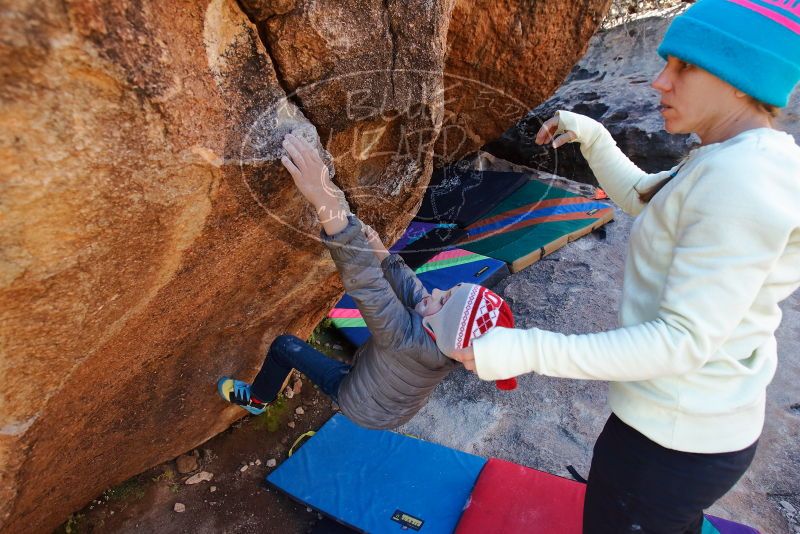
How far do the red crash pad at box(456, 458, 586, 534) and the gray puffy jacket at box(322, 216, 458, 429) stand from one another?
2.20 ft

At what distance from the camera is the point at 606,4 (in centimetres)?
388

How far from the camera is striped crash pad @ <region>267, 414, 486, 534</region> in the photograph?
2643 millimetres

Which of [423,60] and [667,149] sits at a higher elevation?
[423,60]

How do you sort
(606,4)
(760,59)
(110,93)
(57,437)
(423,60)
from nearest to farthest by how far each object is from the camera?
(760,59), (110,93), (57,437), (423,60), (606,4)

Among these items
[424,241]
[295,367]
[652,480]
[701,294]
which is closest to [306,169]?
[295,367]

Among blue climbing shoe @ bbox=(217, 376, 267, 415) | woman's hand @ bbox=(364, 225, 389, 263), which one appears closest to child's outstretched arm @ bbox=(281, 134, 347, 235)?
woman's hand @ bbox=(364, 225, 389, 263)

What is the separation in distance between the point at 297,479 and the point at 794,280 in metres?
2.39

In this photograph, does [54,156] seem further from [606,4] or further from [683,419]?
[606,4]

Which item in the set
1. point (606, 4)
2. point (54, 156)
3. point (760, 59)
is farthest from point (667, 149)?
point (54, 156)

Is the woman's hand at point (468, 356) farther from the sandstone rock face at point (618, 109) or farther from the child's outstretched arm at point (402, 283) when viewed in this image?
the sandstone rock face at point (618, 109)

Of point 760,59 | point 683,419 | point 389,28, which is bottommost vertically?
point 683,419

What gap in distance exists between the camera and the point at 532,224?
5.29 m

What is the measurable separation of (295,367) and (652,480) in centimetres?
162

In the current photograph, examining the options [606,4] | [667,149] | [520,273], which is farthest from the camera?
[667,149]
